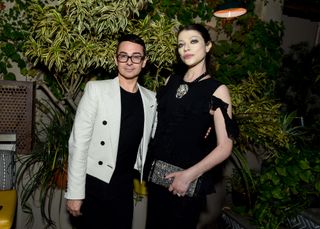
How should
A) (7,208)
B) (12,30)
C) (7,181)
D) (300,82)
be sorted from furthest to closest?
(300,82) → (12,30) → (7,181) → (7,208)

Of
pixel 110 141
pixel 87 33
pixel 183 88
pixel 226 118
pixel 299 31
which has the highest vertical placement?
pixel 299 31

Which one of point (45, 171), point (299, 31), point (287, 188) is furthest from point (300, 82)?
point (45, 171)

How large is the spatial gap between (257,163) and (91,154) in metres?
3.31

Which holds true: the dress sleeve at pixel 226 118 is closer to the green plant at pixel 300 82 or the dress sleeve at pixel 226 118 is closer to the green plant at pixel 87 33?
the green plant at pixel 87 33

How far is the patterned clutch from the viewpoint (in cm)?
190

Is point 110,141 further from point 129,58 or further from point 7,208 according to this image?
point 7,208

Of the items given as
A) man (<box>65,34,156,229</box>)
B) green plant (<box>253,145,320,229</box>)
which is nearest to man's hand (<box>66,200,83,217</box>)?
man (<box>65,34,156,229</box>)

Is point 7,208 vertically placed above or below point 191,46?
A: below

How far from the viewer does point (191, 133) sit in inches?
76.9

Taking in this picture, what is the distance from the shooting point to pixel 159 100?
221 centimetres

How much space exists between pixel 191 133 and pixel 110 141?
54cm

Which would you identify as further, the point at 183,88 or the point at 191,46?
the point at 183,88

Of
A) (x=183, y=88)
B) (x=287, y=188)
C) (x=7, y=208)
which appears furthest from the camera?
(x=287, y=188)

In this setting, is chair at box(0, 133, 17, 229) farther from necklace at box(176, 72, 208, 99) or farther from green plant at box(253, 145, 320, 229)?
green plant at box(253, 145, 320, 229)
